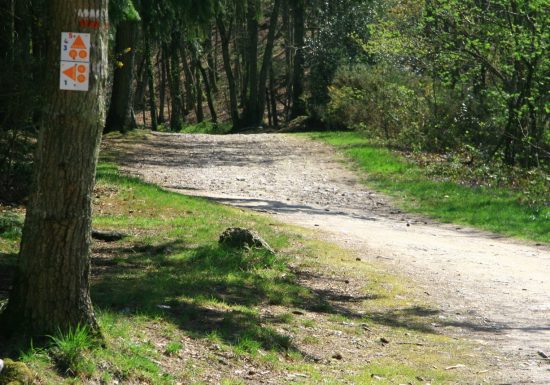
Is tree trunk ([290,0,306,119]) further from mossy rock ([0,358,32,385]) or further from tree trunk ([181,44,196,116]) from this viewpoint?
mossy rock ([0,358,32,385])

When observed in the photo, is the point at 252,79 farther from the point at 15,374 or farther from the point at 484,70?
the point at 15,374

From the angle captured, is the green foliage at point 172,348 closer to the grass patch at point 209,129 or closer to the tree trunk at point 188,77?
the grass patch at point 209,129

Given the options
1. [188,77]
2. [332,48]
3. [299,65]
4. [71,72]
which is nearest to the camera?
[71,72]

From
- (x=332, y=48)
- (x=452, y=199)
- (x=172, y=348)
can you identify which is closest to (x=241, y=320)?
(x=172, y=348)

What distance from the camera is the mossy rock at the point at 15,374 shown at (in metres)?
5.12

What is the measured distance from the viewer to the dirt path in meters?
9.34

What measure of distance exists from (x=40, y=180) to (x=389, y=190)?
49.5 feet

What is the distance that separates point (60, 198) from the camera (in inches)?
229

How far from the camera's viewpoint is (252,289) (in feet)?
31.4

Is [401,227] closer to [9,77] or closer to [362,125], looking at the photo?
[9,77]

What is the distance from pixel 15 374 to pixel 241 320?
3.22m

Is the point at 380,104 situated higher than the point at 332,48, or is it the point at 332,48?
the point at 332,48

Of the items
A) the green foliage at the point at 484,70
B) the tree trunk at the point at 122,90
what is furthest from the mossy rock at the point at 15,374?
the tree trunk at the point at 122,90

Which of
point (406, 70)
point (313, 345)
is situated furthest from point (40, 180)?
point (406, 70)
